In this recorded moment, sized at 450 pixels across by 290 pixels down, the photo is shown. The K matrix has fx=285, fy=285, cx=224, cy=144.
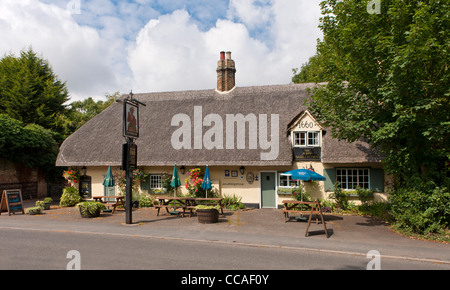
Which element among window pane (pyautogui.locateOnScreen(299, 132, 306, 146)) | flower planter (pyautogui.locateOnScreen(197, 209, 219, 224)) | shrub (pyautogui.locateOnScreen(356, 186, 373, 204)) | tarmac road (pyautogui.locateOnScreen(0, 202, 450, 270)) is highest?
window pane (pyautogui.locateOnScreen(299, 132, 306, 146))

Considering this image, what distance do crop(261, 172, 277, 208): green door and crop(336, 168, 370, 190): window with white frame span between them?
12.0 feet

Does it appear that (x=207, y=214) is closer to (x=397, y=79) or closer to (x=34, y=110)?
(x=397, y=79)

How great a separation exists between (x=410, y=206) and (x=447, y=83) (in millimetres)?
4508

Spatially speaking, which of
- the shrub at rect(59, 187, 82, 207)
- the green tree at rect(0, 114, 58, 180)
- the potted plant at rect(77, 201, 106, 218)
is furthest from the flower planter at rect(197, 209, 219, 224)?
the green tree at rect(0, 114, 58, 180)

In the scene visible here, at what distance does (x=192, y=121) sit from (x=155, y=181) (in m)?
4.77

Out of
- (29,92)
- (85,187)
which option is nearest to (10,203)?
(85,187)

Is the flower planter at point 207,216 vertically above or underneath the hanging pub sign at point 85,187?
underneath

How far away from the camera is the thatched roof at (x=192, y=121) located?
638 inches

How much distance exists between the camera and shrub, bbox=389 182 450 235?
9992 mm

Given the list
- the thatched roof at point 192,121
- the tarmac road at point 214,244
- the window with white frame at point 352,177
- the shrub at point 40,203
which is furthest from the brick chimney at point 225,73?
the shrub at point 40,203

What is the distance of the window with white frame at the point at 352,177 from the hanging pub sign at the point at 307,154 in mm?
1397

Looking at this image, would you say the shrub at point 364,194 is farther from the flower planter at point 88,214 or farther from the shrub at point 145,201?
the flower planter at point 88,214

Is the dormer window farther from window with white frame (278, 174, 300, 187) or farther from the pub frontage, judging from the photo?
window with white frame (278, 174, 300, 187)

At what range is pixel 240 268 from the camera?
717 centimetres
